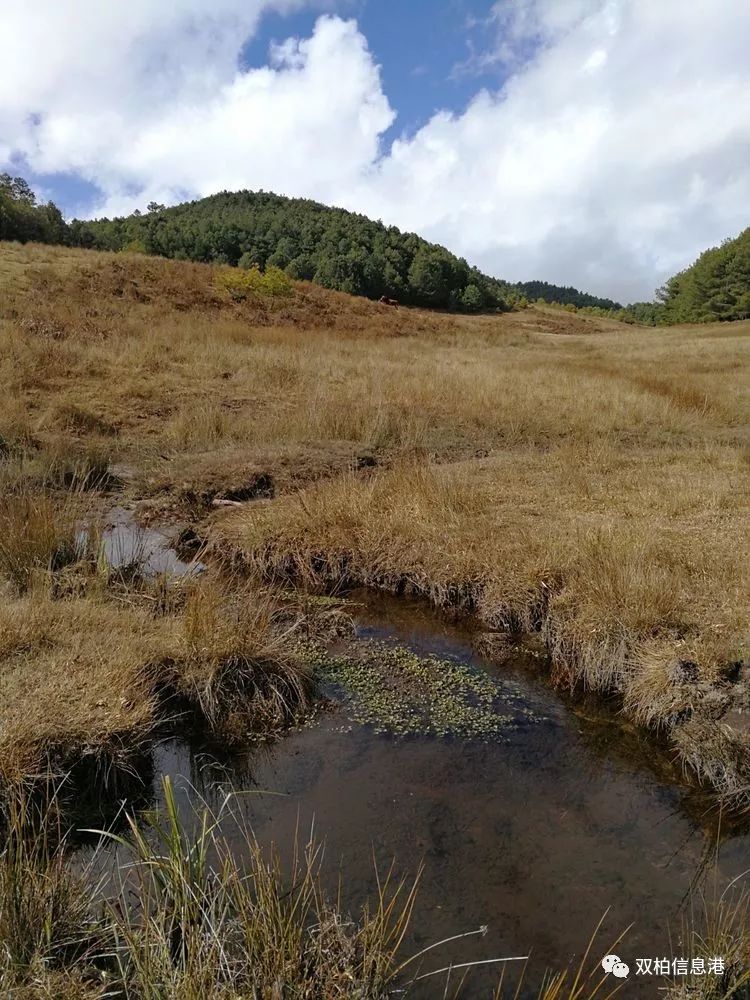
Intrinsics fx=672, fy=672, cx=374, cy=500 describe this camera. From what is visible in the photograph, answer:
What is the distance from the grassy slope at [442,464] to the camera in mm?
5020

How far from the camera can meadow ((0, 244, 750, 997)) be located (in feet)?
14.2

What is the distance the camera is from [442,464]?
10188mm

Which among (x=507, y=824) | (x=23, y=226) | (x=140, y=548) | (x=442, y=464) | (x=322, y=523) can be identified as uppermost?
(x=23, y=226)

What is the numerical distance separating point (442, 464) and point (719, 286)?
60415mm

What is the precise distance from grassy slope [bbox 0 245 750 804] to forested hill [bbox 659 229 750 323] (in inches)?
1641

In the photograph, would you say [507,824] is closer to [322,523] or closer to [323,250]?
[322,523]

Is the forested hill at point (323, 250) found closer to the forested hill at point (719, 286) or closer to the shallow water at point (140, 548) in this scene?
the forested hill at point (719, 286)

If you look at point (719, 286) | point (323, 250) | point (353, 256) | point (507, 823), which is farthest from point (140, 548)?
point (719, 286)

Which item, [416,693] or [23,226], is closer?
[416,693]

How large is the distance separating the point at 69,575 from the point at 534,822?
4032 millimetres

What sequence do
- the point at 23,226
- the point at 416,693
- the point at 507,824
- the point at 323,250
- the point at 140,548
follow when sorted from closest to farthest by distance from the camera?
the point at 507,824 → the point at 416,693 → the point at 140,548 → the point at 23,226 → the point at 323,250

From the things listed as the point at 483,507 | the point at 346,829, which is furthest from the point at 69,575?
the point at 483,507

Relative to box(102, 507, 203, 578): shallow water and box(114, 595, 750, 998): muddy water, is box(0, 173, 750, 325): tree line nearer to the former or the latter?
box(102, 507, 203, 578): shallow water

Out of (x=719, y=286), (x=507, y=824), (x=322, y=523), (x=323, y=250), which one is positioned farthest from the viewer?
(x=323, y=250)
